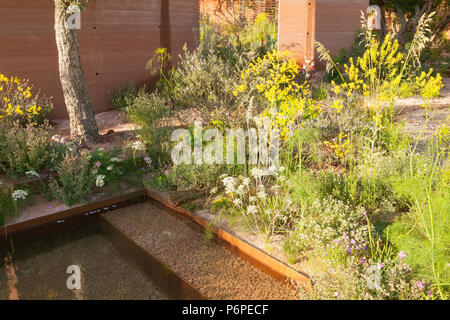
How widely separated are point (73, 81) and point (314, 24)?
6073 mm

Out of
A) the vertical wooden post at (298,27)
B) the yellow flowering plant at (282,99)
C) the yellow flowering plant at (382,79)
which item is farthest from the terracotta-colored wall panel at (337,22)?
the yellow flowering plant at (282,99)

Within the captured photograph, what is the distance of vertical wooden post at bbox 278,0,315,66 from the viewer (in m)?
9.25

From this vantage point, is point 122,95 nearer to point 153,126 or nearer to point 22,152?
point 153,126

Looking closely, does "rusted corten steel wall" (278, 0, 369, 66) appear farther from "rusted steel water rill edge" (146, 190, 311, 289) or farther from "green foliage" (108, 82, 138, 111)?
"rusted steel water rill edge" (146, 190, 311, 289)

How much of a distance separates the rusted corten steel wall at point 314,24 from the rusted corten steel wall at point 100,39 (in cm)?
228

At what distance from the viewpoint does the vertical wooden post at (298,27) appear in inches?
364

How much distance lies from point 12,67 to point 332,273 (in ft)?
19.8

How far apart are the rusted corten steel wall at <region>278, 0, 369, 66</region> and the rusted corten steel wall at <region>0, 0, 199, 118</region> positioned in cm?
228

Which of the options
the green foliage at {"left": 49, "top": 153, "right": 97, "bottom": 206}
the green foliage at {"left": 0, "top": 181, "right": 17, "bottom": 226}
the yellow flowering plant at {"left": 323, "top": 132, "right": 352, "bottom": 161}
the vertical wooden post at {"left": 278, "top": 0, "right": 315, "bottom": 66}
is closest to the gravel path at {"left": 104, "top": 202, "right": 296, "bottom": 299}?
the green foliage at {"left": 49, "top": 153, "right": 97, "bottom": 206}

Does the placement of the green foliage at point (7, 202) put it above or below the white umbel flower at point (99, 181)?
below

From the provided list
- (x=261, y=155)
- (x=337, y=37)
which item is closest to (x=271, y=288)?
(x=261, y=155)

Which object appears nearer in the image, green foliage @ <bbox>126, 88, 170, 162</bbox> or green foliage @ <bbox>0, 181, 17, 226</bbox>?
green foliage @ <bbox>0, 181, 17, 226</bbox>

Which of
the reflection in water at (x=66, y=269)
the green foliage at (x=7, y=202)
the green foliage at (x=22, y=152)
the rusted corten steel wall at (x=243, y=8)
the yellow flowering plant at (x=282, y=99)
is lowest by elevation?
the reflection in water at (x=66, y=269)

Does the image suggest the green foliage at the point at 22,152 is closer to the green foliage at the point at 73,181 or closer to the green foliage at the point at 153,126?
the green foliage at the point at 73,181
